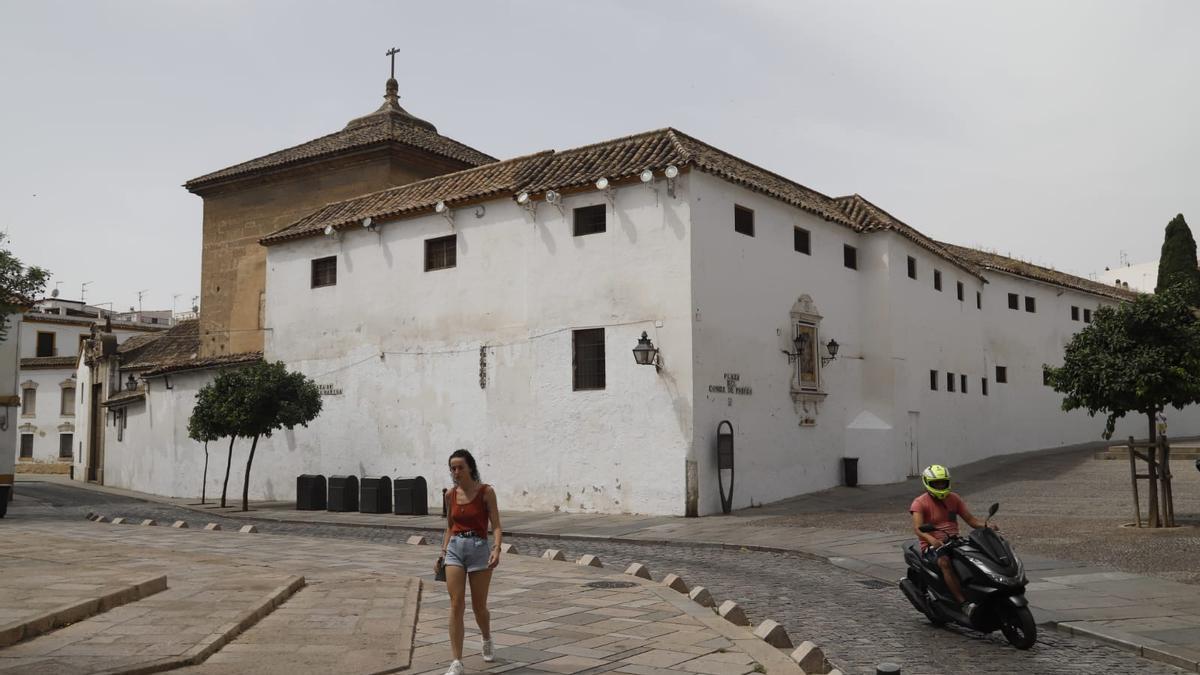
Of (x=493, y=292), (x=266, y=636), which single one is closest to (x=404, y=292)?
(x=493, y=292)

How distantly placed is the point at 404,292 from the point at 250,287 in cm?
979

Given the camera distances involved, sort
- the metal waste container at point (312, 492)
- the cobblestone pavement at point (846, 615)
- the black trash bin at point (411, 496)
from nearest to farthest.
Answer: the cobblestone pavement at point (846, 615) < the black trash bin at point (411, 496) < the metal waste container at point (312, 492)

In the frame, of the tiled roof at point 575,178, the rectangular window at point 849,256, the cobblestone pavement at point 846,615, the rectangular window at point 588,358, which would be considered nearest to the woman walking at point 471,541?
the cobblestone pavement at point 846,615

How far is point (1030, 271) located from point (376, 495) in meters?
25.0

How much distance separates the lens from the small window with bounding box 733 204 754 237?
20.2 meters

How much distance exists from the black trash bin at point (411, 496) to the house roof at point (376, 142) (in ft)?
38.3

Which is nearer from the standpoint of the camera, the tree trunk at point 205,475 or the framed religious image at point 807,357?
the framed religious image at point 807,357

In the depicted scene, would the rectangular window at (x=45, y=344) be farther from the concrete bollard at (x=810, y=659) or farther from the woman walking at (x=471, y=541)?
the concrete bollard at (x=810, y=659)

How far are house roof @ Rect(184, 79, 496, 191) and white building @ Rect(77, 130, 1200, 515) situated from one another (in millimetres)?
3604

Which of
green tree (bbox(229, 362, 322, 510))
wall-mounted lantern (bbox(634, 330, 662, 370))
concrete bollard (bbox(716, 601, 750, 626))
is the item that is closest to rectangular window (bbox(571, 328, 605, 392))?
wall-mounted lantern (bbox(634, 330, 662, 370))

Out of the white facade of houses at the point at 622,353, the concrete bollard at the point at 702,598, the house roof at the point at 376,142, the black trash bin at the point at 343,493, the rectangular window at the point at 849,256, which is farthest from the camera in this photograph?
the house roof at the point at 376,142

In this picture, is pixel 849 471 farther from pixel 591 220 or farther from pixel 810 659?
pixel 810 659

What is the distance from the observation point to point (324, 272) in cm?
2511

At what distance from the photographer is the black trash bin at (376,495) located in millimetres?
21328
